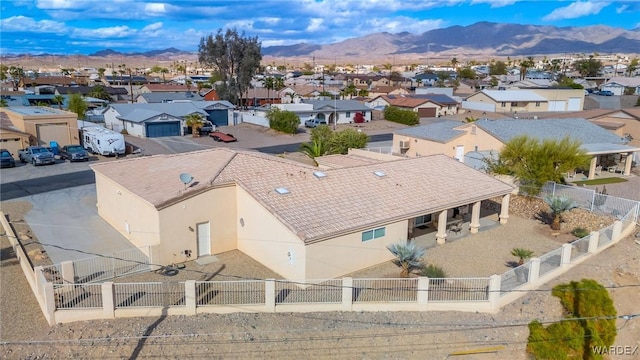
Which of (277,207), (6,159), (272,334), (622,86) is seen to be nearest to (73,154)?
(6,159)

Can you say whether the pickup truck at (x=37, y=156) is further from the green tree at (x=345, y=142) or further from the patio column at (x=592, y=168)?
the patio column at (x=592, y=168)

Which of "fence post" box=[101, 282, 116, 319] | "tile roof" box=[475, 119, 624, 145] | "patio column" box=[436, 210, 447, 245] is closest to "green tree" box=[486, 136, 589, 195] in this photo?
"tile roof" box=[475, 119, 624, 145]

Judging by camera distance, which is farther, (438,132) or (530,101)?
(530,101)

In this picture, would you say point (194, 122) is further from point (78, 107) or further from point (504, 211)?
point (504, 211)

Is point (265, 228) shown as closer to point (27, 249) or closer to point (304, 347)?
point (304, 347)

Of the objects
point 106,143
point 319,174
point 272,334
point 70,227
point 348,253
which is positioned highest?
point 319,174

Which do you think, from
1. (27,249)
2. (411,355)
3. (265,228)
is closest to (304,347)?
(411,355)

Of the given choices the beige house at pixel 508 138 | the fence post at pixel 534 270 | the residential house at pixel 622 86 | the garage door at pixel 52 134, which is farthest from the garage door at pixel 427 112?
the fence post at pixel 534 270
